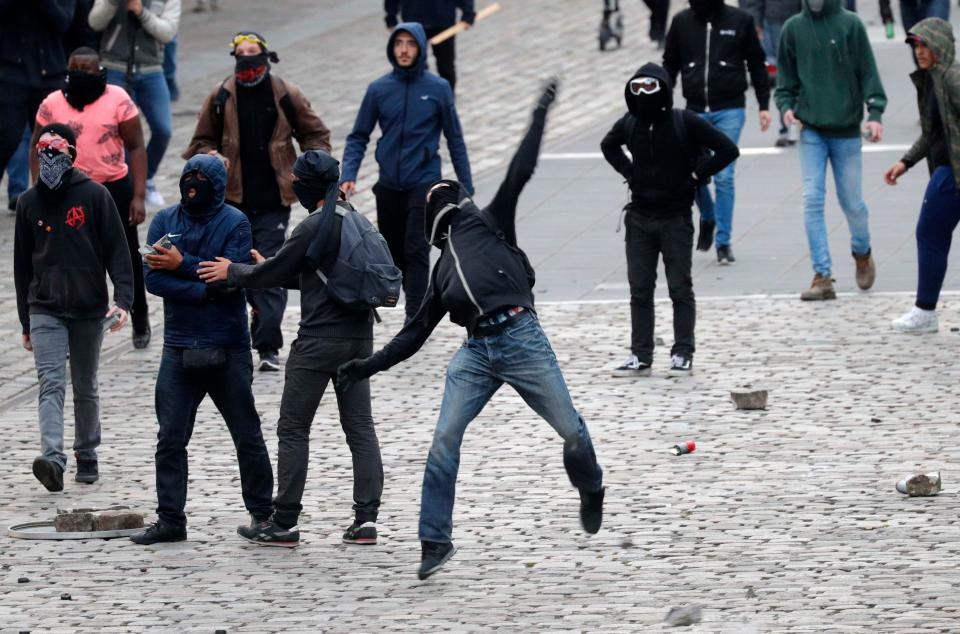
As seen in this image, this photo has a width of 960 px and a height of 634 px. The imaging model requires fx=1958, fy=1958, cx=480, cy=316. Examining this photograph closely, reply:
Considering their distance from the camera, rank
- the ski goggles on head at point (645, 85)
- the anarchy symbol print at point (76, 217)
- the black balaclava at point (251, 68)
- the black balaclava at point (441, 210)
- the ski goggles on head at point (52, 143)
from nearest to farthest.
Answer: the black balaclava at point (441, 210) → the ski goggles on head at point (52, 143) → the anarchy symbol print at point (76, 217) → the ski goggles on head at point (645, 85) → the black balaclava at point (251, 68)

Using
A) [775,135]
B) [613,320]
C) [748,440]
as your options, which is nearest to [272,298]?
[613,320]

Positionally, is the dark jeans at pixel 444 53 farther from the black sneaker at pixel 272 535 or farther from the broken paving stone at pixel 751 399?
the black sneaker at pixel 272 535

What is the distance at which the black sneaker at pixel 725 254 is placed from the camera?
14.1m

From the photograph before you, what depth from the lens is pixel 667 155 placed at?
36.9 feet

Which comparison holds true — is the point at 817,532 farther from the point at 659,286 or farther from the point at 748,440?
the point at 659,286

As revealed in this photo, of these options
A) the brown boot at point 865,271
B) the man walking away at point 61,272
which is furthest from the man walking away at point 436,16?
the man walking away at point 61,272

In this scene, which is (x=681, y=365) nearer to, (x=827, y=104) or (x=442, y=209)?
(x=827, y=104)

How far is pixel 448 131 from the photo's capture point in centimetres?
1213

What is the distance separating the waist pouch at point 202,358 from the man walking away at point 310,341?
31 centimetres

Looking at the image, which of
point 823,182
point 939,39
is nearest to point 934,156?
point 939,39

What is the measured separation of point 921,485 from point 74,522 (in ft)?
12.2

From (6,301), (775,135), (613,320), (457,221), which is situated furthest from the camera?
(775,135)

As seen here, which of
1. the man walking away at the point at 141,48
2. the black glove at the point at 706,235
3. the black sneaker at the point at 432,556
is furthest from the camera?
the man walking away at the point at 141,48

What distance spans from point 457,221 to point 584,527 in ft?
4.48
